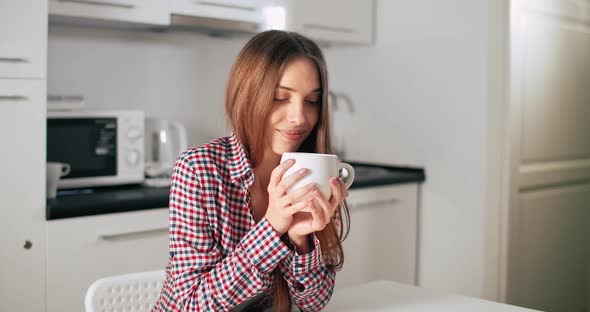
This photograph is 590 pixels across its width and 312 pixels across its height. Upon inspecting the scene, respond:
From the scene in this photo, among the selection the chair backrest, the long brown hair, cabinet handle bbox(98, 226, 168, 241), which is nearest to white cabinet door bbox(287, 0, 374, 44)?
cabinet handle bbox(98, 226, 168, 241)

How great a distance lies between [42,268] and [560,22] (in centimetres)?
218

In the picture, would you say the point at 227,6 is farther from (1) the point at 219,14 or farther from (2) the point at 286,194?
(2) the point at 286,194

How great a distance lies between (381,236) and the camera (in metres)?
2.65

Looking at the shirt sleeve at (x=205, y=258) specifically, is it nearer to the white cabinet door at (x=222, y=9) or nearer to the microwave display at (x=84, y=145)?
the microwave display at (x=84, y=145)

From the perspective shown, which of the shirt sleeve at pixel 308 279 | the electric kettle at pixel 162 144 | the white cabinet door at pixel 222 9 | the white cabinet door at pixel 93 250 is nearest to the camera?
the shirt sleeve at pixel 308 279

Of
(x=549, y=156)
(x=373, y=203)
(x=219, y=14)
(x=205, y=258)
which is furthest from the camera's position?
(x=549, y=156)

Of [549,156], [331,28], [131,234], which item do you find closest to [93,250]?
[131,234]

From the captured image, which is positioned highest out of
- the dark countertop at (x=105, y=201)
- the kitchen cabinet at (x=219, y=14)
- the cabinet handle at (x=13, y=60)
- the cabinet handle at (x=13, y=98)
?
the kitchen cabinet at (x=219, y=14)

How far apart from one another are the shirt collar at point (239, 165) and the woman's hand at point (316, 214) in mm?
153

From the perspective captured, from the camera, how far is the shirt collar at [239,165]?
1.15 meters

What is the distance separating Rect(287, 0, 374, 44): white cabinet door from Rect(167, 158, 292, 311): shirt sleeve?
1588 mm

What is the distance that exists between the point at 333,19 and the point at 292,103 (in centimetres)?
172

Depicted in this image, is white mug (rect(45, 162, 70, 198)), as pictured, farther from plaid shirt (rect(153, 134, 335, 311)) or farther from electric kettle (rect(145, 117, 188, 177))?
plaid shirt (rect(153, 134, 335, 311))

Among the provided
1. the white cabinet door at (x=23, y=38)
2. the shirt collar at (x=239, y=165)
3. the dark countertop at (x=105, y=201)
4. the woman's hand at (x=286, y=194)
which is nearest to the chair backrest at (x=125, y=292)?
the shirt collar at (x=239, y=165)
